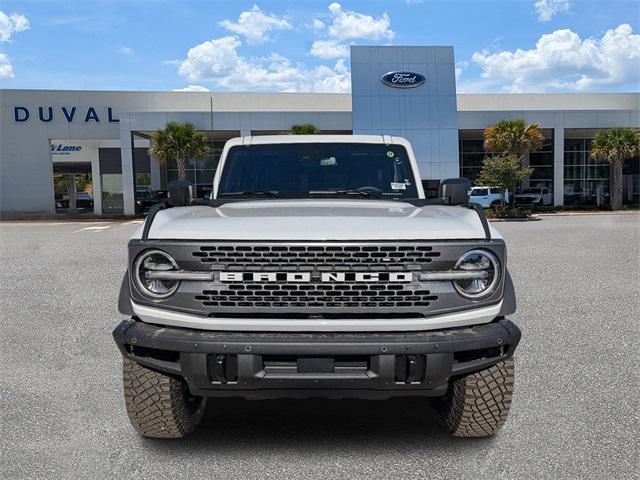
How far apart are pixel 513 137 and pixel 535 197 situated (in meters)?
6.19

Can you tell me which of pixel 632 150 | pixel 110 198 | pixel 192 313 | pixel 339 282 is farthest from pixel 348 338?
pixel 110 198

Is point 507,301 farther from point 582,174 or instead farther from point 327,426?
point 582,174

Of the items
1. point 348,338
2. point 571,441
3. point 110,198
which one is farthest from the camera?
point 110,198

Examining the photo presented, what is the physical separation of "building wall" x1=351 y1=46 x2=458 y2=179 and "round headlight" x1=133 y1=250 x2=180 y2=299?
31.8 meters

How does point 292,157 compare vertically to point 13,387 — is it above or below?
above

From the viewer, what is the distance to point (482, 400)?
3.43m

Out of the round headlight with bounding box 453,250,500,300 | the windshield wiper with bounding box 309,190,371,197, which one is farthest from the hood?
the windshield wiper with bounding box 309,190,371,197

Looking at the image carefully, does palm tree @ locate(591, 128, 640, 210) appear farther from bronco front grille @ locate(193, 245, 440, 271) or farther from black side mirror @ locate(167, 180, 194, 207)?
bronco front grille @ locate(193, 245, 440, 271)

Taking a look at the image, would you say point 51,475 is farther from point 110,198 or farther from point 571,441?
point 110,198

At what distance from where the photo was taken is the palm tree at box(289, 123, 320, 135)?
32.8 meters

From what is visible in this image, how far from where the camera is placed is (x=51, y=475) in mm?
3248

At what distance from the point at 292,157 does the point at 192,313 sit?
2.16 metres

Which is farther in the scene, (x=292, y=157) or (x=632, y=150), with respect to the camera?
(x=632, y=150)

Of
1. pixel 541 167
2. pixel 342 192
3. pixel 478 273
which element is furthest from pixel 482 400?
pixel 541 167
